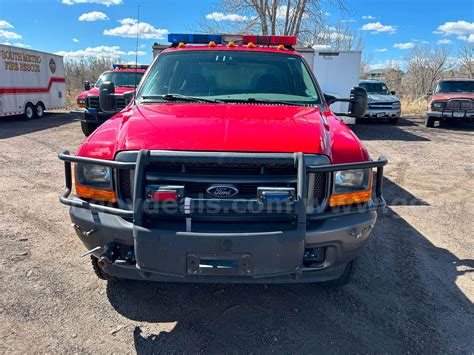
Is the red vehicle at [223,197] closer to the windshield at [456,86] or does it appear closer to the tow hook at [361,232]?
the tow hook at [361,232]

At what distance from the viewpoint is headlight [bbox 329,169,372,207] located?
261cm

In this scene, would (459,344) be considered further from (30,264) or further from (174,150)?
(30,264)

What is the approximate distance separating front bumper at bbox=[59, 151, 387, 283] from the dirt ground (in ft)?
1.73

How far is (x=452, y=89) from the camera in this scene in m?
Result: 15.1

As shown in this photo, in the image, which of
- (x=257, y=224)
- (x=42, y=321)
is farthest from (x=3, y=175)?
(x=257, y=224)

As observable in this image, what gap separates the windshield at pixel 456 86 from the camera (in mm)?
14945

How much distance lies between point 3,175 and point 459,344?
7.64 meters

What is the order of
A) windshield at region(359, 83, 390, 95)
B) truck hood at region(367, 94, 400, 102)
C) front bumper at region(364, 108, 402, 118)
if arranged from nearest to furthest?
1. front bumper at region(364, 108, 402, 118)
2. truck hood at region(367, 94, 400, 102)
3. windshield at region(359, 83, 390, 95)

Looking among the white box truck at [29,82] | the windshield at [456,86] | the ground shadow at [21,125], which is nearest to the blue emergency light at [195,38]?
the ground shadow at [21,125]

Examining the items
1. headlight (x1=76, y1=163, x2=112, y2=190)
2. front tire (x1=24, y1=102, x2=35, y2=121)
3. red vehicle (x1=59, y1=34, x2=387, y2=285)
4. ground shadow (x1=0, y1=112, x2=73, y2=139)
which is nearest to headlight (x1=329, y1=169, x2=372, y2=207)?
red vehicle (x1=59, y1=34, x2=387, y2=285)

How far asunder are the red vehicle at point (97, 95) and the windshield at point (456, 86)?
1179cm

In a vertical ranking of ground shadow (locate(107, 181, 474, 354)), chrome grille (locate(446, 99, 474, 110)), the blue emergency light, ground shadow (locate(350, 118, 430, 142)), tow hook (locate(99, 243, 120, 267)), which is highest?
the blue emergency light

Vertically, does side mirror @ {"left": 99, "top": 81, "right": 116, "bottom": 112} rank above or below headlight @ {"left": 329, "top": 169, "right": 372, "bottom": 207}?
above

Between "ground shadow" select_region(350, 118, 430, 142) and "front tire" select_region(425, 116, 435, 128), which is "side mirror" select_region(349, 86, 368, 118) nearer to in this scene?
"ground shadow" select_region(350, 118, 430, 142)
